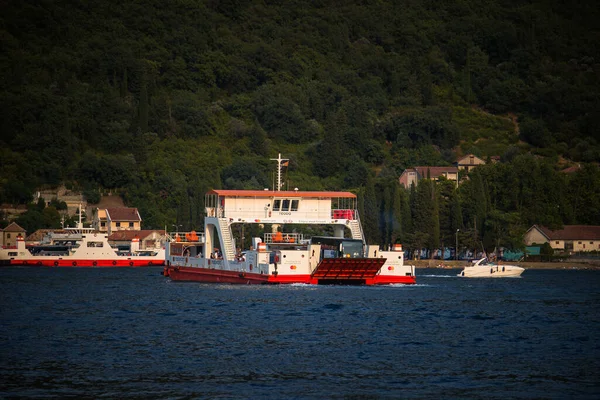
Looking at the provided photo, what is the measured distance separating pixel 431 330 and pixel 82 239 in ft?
318

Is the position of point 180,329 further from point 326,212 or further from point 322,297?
point 326,212

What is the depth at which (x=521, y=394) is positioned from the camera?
119ft

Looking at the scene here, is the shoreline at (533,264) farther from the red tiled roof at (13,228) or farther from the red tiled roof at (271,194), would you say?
the red tiled roof at (13,228)

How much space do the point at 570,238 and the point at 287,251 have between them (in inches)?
3186

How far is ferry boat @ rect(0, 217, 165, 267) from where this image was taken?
143 m

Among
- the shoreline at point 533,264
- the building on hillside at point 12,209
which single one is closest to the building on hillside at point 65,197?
the building on hillside at point 12,209

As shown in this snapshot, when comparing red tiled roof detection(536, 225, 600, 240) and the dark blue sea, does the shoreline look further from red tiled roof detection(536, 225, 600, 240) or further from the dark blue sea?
the dark blue sea

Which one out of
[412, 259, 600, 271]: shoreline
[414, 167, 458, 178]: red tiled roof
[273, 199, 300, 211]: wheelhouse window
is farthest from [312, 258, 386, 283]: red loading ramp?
[414, 167, 458, 178]: red tiled roof

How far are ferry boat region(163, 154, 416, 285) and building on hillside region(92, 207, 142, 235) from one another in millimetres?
76553

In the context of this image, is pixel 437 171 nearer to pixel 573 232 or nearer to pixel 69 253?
pixel 573 232

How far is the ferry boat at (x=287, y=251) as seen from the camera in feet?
252

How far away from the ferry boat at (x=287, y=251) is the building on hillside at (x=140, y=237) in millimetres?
66944

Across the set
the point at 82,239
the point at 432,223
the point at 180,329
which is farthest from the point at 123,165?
the point at 180,329

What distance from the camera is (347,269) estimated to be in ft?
252
